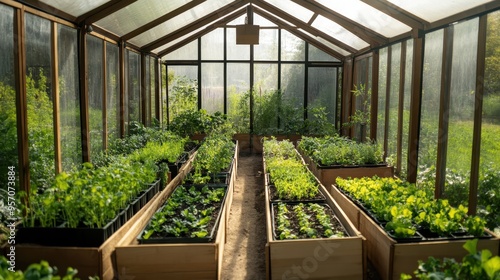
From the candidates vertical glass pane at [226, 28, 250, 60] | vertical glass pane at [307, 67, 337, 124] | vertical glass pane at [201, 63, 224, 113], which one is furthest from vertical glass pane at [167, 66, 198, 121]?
vertical glass pane at [307, 67, 337, 124]

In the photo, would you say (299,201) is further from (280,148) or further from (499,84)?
(280,148)

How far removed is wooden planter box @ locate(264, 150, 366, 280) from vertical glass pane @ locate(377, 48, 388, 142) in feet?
15.1

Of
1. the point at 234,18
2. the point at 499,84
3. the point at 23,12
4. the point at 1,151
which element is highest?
the point at 234,18

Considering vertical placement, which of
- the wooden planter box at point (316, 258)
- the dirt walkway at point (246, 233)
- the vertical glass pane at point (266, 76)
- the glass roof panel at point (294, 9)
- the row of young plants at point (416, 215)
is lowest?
the dirt walkway at point (246, 233)

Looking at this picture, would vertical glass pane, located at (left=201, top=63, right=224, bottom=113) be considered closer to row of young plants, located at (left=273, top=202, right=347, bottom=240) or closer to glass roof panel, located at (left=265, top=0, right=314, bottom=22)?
glass roof panel, located at (left=265, top=0, right=314, bottom=22)

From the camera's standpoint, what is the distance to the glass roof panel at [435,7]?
454cm

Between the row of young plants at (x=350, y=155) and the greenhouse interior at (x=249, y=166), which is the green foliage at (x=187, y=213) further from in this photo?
the row of young plants at (x=350, y=155)

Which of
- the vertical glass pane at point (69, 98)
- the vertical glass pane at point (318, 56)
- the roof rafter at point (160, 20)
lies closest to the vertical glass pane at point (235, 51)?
the vertical glass pane at point (318, 56)

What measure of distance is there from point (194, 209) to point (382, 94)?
15.7 ft

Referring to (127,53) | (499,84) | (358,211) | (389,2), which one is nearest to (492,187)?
(499,84)

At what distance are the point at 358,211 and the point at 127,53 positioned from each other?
5787mm

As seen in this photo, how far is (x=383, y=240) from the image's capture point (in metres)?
3.73

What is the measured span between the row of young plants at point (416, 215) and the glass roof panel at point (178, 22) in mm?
5552

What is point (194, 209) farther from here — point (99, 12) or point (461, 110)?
point (461, 110)
